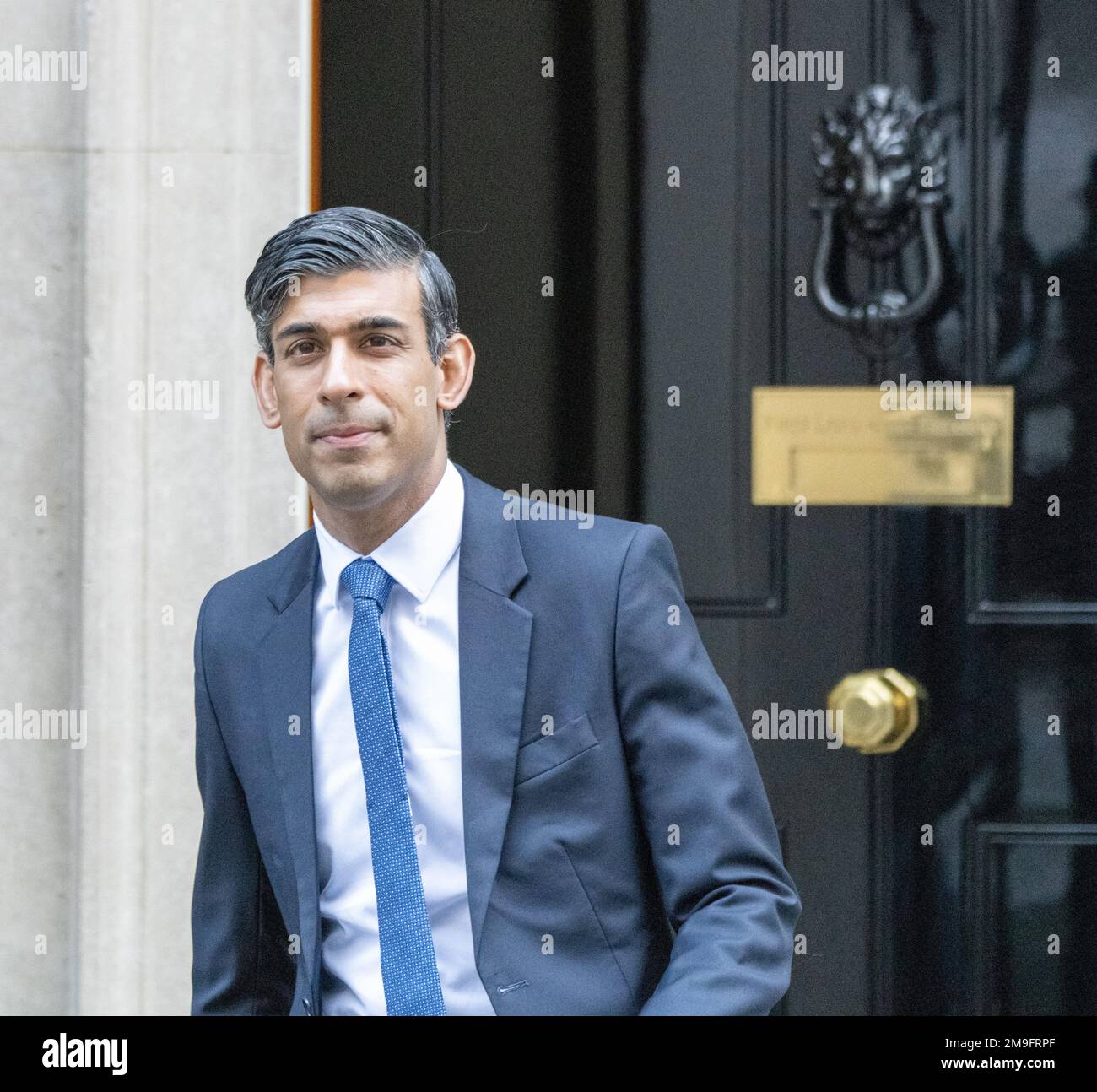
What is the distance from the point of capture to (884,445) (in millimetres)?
2320

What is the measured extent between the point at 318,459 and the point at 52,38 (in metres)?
1.20

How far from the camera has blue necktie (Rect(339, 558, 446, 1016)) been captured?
1.57 m

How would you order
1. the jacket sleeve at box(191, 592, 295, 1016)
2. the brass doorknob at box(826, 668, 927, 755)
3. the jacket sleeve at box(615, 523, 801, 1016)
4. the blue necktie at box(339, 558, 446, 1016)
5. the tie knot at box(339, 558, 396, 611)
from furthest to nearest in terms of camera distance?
the brass doorknob at box(826, 668, 927, 755)
the jacket sleeve at box(191, 592, 295, 1016)
the tie knot at box(339, 558, 396, 611)
the blue necktie at box(339, 558, 446, 1016)
the jacket sleeve at box(615, 523, 801, 1016)

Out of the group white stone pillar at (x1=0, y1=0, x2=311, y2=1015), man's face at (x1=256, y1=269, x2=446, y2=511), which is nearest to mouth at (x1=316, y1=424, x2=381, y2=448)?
man's face at (x1=256, y1=269, x2=446, y2=511)

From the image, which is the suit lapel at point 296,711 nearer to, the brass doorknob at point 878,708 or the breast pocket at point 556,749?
the breast pocket at point 556,749

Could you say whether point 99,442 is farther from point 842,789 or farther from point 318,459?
point 842,789

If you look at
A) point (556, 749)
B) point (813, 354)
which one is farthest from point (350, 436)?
point (813, 354)

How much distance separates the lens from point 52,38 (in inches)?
92.4

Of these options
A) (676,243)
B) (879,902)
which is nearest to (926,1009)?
(879,902)

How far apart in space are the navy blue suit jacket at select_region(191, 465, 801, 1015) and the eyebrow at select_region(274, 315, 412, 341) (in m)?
0.25

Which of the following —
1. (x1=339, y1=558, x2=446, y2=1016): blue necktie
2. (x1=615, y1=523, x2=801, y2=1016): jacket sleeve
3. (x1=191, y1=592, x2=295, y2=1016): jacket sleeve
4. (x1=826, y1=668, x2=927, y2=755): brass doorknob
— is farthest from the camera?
(x1=826, y1=668, x2=927, y2=755): brass doorknob

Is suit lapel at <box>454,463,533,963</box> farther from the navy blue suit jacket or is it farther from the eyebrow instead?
the eyebrow

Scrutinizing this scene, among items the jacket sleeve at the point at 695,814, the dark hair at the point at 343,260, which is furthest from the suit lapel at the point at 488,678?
the dark hair at the point at 343,260

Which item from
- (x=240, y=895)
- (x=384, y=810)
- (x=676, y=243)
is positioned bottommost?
(x=240, y=895)
